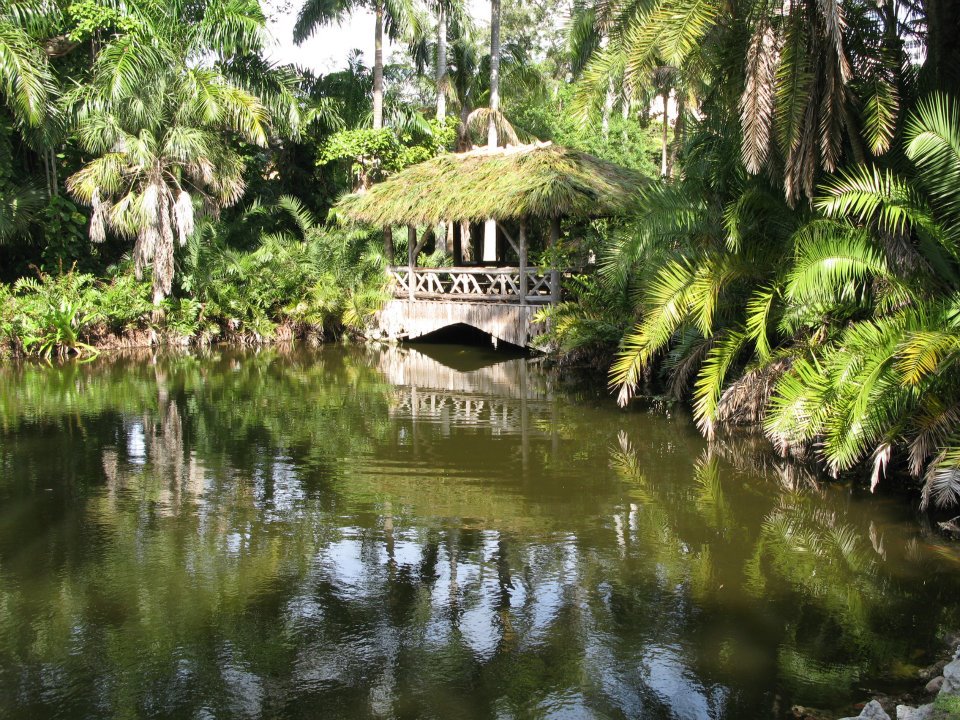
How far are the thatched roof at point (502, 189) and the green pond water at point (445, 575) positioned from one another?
272 inches

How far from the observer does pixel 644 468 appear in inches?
409

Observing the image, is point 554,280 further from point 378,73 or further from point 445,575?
point 445,575

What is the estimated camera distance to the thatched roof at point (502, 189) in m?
18.3

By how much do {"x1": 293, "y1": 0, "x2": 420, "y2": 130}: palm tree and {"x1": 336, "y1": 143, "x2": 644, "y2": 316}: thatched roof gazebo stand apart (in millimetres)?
3720

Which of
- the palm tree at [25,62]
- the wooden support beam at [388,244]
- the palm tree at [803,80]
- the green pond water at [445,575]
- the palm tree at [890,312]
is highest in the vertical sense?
the palm tree at [25,62]

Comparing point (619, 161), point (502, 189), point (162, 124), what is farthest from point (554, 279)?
point (619, 161)

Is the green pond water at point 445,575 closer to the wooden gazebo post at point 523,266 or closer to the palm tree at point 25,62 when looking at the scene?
the wooden gazebo post at point 523,266

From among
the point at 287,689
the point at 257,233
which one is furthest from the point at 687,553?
the point at 257,233

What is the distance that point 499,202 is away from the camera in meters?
18.9

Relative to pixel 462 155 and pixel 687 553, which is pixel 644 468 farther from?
pixel 462 155

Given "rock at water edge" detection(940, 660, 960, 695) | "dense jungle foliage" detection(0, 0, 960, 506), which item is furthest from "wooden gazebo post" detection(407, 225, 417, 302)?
"rock at water edge" detection(940, 660, 960, 695)

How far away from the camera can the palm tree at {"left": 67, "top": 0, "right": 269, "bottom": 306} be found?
64.7ft

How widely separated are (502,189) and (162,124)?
306 inches

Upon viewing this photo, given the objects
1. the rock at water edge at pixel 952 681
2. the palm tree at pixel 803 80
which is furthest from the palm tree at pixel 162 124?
the rock at water edge at pixel 952 681
